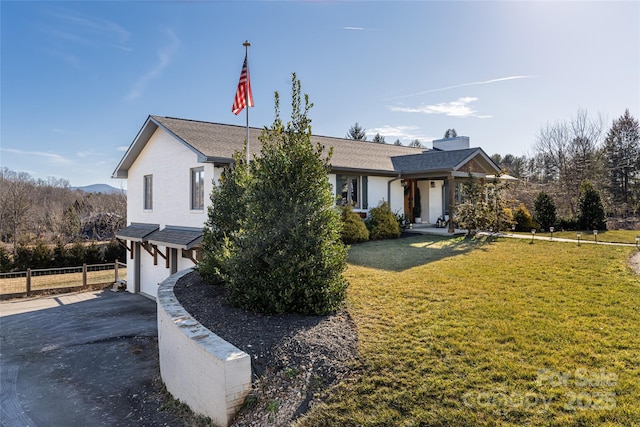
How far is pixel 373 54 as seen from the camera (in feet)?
40.2

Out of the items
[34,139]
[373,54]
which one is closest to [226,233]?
[373,54]

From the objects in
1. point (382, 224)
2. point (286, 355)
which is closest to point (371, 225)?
point (382, 224)

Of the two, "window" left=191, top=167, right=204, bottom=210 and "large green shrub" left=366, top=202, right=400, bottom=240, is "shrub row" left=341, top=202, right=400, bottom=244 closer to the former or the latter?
"large green shrub" left=366, top=202, right=400, bottom=240

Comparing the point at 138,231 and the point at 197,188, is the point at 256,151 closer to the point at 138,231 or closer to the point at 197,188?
the point at 197,188

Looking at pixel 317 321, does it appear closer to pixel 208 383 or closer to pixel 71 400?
pixel 208 383

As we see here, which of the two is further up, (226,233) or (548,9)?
(548,9)

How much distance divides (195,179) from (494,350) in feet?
37.0

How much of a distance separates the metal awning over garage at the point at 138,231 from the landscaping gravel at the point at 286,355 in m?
10.5

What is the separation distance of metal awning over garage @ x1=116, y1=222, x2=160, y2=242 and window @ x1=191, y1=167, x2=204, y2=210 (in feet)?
10.7

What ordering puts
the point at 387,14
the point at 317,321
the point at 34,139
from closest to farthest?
1. the point at 317,321
2. the point at 387,14
3. the point at 34,139

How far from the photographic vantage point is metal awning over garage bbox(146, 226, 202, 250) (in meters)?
11.5

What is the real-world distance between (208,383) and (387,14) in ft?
32.7

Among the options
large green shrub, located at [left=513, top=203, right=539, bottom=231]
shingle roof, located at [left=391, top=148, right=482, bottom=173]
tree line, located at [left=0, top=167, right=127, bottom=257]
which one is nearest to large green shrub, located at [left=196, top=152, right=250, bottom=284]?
shingle roof, located at [left=391, top=148, right=482, bottom=173]

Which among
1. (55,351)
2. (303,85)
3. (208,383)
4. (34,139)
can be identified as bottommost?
(55,351)
